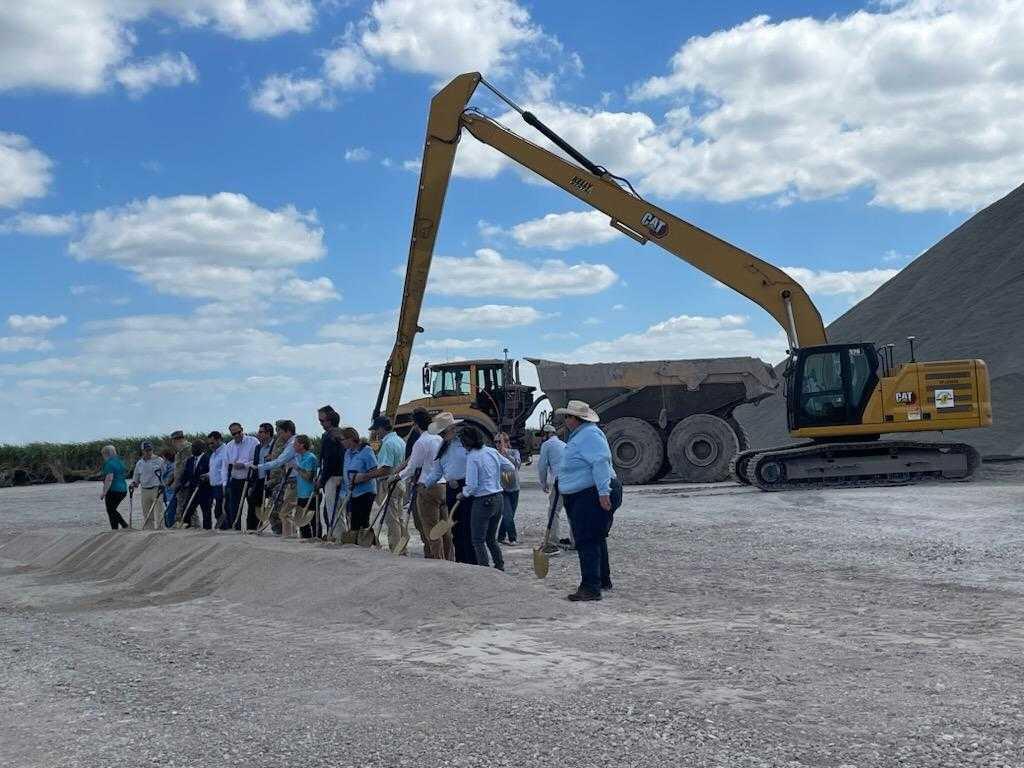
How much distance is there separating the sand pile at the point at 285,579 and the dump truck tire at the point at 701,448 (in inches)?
480

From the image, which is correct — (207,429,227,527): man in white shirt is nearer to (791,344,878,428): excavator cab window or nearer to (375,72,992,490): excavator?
(375,72,992,490): excavator

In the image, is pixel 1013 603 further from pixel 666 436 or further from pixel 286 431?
pixel 666 436

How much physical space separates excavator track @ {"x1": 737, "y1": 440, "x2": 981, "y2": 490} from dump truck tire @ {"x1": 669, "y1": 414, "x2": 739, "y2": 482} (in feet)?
9.61

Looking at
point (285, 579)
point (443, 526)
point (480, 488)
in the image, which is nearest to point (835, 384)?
point (443, 526)

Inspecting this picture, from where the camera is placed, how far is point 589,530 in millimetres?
9133

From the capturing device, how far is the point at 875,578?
10031mm

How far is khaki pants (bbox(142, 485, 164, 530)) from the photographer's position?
56.1ft

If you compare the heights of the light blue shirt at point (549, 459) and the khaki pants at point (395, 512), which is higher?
the light blue shirt at point (549, 459)

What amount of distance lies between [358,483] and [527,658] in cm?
514

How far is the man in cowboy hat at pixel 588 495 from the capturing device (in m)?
9.06

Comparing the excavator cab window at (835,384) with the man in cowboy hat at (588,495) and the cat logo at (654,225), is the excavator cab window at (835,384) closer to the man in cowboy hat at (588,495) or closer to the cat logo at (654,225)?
the cat logo at (654,225)

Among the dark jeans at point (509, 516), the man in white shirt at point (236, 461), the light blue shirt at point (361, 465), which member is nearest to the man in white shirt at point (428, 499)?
the light blue shirt at point (361, 465)

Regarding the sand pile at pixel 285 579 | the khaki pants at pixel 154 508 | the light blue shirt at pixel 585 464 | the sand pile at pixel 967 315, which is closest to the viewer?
the sand pile at pixel 285 579

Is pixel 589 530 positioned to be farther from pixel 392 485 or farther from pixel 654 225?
pixel 654 225
